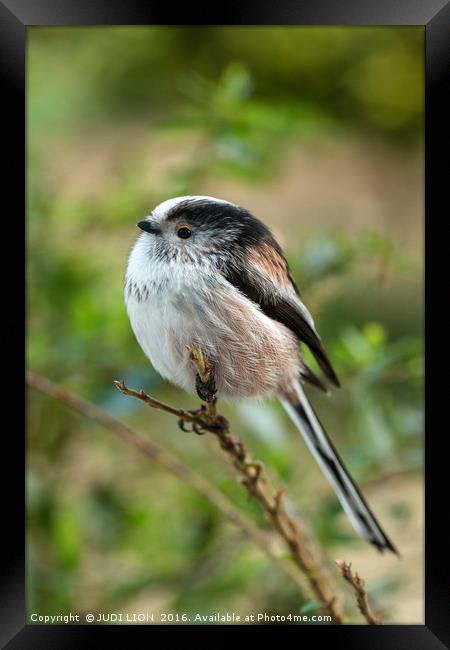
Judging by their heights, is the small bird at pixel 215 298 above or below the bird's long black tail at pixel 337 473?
above

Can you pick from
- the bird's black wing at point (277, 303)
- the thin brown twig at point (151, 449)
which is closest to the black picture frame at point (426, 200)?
the thin brown twig at point (151, 449)

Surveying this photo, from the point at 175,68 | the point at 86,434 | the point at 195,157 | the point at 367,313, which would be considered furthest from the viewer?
the point at 367,313

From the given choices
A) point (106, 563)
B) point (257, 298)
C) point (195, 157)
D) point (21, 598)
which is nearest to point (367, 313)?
point (195, 157)

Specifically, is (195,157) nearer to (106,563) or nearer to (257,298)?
(257,298)

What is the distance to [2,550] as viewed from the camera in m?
1.44

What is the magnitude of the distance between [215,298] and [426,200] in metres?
0.50

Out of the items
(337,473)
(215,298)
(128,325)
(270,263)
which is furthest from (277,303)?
(128,325)

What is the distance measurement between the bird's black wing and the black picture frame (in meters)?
0.22

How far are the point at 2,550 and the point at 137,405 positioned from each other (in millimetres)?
575

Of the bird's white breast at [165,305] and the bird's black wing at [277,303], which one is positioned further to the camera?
the bird's black wing at [277,303]

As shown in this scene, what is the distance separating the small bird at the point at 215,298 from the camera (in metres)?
1.24

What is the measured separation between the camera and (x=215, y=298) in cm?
125

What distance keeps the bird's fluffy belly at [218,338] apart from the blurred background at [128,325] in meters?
0.19

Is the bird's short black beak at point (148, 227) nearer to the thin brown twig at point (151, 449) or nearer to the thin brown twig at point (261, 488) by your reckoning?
the thin brown twig at point (261, 488)
